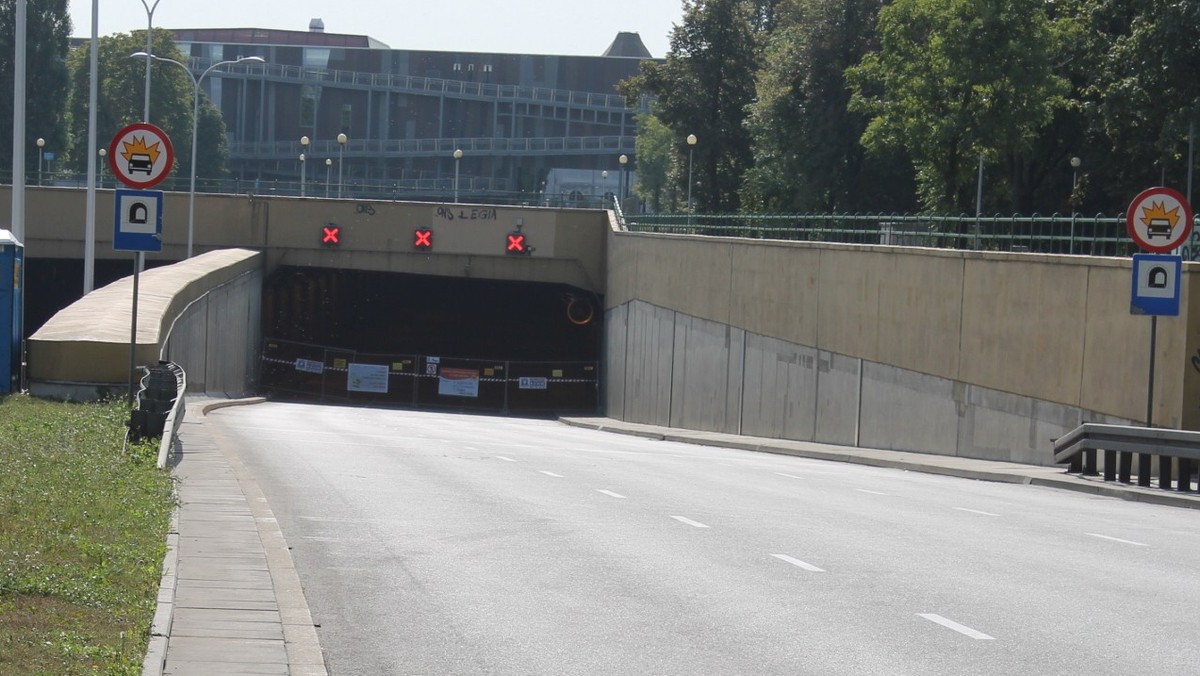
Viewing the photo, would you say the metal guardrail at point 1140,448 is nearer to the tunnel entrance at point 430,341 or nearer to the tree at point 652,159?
the tunnel entrance at point 430,341

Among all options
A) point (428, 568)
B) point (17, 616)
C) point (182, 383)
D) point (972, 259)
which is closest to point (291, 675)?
point (17, 616)

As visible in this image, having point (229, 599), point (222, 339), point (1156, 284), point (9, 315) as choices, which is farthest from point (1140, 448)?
point (222, 339)

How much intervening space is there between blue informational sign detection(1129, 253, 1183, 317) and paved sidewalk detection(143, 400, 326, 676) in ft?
40.8

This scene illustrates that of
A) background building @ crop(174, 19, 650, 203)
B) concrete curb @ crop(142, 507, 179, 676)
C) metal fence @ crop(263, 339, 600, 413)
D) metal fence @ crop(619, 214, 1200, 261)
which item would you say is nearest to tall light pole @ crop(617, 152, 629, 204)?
background building @ crop(174, 19, 650, 203)

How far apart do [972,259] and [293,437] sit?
1255 centimetres

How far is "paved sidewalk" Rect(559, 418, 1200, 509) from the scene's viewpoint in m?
19.7

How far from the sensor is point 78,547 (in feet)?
32.3

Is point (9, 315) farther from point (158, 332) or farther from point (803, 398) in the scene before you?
point (803, 398)

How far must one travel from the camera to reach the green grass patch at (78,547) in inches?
288

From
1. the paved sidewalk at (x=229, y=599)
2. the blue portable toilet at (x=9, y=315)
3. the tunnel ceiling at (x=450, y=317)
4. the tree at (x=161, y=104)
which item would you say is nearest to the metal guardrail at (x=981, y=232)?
the paved sidewalk at (x=229, y=599)

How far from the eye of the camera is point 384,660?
27.2ft

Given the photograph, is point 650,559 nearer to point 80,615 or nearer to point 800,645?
point 800,645

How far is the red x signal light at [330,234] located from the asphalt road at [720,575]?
128ft

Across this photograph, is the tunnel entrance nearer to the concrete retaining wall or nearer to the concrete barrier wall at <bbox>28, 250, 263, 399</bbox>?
the concrete retaining wall
